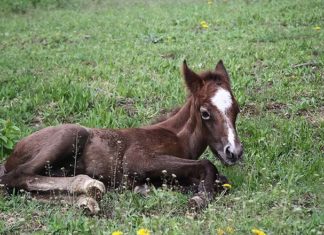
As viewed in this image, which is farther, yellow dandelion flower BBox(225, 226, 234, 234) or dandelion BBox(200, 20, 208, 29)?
dandelion BBox(200, 20, 208, 29)

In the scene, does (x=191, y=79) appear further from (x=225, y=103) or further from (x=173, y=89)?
(x=173, y=89)

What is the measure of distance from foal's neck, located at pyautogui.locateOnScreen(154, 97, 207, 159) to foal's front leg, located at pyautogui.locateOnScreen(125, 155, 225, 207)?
0.45 m

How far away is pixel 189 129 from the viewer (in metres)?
6.96

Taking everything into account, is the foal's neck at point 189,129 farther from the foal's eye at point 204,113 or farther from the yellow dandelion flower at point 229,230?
the yellow dandelion flower at point 229,230

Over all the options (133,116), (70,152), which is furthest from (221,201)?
(133,116)

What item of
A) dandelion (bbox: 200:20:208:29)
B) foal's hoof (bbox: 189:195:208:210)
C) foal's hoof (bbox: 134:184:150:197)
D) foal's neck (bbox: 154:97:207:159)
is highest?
foal's neck (bbox: 154:97:207:159)

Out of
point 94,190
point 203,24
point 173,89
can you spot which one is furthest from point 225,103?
point 203,24

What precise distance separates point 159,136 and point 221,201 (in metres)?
1.32

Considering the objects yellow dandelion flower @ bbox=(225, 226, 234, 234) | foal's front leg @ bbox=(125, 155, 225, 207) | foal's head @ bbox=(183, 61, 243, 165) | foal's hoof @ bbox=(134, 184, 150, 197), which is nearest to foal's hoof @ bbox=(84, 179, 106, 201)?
foal's hoof @ bbox=(134, 184, 150, 197)

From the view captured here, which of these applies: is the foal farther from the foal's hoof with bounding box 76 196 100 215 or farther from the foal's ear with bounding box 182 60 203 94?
the foal's hoof with bounding box 76 196 100 215

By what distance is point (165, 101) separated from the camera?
9.33m

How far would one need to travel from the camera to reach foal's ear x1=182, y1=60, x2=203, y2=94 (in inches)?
267

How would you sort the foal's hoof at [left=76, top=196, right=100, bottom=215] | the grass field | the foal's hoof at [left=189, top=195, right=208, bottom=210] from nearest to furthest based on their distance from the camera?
the grass field → the foal's hoof at [left=76, top=196, right=100, bottom=215] → the foal's hoof at [left=189, top=195, right=208, bottom=210]

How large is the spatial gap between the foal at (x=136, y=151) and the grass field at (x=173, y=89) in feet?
1.05
